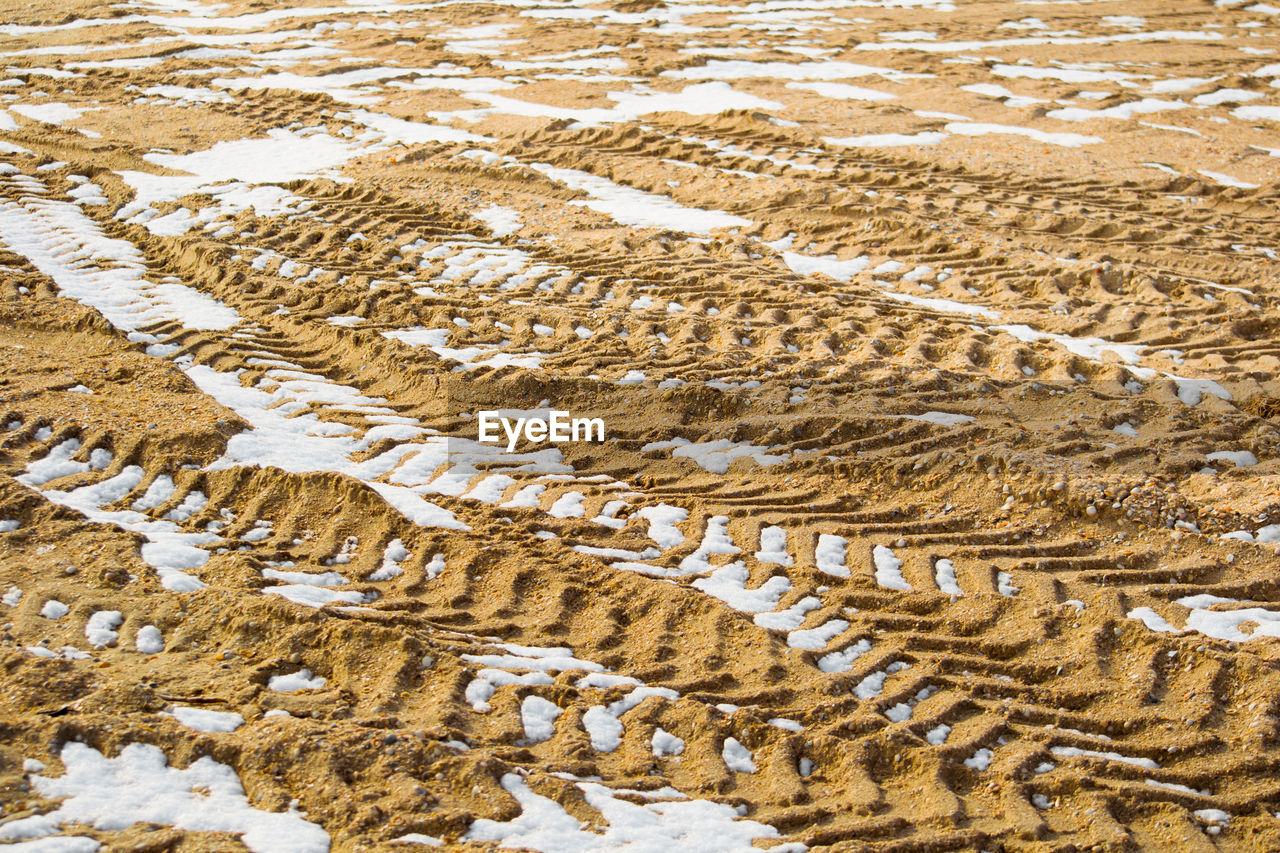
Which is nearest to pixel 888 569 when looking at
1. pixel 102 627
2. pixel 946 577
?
pixel 946 577

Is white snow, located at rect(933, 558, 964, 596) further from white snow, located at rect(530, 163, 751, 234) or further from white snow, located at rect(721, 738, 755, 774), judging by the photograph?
white snow, located at rect(530, 163, 751, 234)

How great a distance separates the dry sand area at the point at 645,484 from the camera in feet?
9.87

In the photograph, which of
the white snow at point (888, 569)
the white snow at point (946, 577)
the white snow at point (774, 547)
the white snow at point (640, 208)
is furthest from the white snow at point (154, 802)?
the white snow at point (640, 208)

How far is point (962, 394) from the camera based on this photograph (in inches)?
212

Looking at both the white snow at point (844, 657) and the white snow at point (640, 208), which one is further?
the white snow at point (640, 208)

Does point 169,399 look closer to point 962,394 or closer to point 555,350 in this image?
point 555,350

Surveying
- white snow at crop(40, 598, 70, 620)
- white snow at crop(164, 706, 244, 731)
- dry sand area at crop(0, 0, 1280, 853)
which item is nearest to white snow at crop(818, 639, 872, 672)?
dry sand area at crop(0, 0, 1280, 853)

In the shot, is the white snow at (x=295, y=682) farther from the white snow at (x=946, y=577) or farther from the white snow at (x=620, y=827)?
the white snow at (x=946, y=577)

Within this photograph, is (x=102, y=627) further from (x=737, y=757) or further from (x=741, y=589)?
(x=741, y=589)

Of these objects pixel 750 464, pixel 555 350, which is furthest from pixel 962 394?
pixel 555 350

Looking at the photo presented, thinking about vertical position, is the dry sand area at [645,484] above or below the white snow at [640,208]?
below

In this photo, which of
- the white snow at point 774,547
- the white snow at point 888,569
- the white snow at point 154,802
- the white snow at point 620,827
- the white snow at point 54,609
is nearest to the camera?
the white snow at point 154,802

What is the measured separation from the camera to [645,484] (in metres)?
4.84

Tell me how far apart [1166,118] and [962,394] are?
6.86 m
